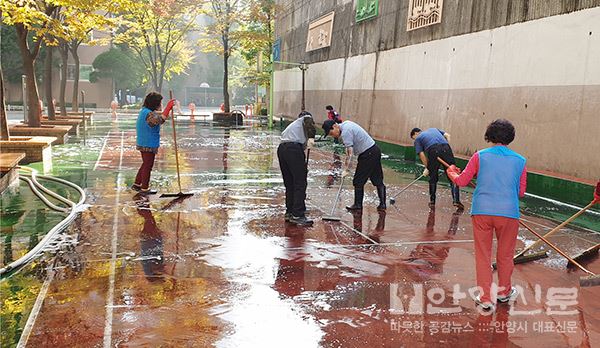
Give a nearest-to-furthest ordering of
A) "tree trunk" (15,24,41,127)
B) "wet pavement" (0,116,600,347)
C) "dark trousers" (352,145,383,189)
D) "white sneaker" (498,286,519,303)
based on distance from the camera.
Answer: "wet pavement" (0,116,600,347), "white sneaker" (498,286,519,303), "dark trousers" (352,145,383,189), "tree trunk" (15,24,41,127)

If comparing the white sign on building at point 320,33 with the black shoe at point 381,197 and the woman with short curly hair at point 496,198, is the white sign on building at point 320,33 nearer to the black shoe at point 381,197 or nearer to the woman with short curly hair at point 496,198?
the black shoe at point 381,197

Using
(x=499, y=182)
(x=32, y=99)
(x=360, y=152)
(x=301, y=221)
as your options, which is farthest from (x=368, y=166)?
(x=32, y=99)

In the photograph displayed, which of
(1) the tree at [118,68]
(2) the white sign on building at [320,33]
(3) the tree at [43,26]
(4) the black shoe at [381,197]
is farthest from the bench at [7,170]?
(1) the tree at [118,68]

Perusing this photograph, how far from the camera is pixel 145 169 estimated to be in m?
10.4

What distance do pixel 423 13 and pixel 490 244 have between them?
13751 mm

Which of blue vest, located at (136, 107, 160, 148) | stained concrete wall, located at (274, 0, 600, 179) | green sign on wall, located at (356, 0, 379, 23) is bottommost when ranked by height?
blue vest, located at (136, 107, 160, 148)

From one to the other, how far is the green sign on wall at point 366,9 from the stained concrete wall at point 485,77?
354 millimetres

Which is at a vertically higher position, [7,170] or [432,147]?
[432,147]

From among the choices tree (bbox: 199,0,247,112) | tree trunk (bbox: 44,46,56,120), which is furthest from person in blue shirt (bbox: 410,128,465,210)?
tree (bbox: 199,0,247,112)

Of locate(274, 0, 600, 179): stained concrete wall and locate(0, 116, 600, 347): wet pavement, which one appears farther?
locate(274, 0, 600, 179): stained concrete wall

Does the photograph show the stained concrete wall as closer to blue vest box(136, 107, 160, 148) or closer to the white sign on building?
the white sign on building

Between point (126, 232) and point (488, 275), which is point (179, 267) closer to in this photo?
point (126, 232)

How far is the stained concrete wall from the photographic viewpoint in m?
10.9

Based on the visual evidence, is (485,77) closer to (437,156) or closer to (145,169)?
(437,156)
